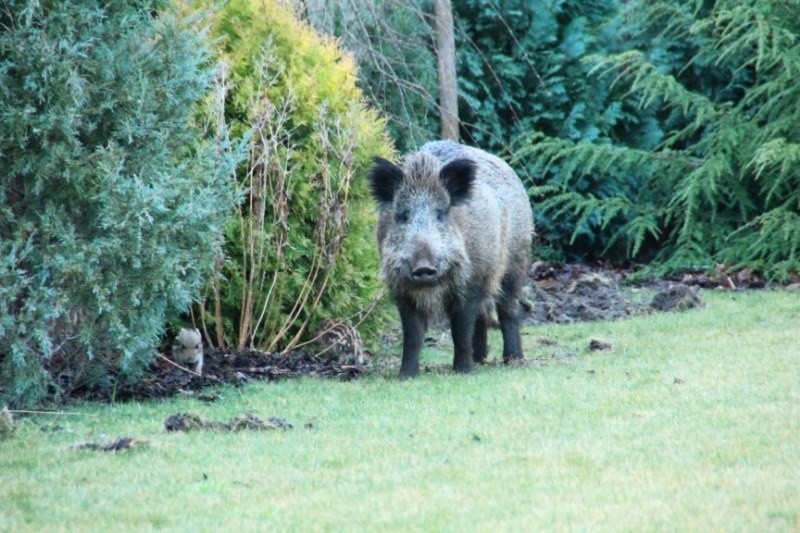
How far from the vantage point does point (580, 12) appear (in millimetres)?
16641

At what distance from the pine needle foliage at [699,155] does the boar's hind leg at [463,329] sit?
522 centimetres

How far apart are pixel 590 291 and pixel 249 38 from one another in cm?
521

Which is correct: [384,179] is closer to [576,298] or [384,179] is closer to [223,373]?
[223,373]

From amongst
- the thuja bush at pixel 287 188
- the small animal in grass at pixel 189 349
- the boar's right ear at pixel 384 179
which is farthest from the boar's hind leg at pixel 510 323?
the small animal in grass at pixel 189 349

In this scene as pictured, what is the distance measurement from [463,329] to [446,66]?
222 inches

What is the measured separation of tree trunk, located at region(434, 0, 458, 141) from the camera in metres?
13.9

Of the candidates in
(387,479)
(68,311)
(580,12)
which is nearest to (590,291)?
(580,12)

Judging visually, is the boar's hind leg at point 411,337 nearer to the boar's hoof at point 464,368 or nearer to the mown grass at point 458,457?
the mown grass at point 458,457

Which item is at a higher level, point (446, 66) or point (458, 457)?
point (446, 66)

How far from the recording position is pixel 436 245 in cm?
901

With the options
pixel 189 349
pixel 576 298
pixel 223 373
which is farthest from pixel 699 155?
pixel 189 349

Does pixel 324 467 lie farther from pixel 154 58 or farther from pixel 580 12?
pixel 580 12

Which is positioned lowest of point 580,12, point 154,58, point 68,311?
point 68,311

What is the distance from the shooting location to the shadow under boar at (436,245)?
9031mm
